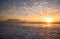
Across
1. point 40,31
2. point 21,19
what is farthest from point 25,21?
point 40,31

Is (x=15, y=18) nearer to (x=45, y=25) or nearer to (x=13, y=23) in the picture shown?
(x=13, y=23)

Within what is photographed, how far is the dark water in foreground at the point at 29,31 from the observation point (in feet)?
3.00

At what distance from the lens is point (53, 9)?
0.94 metres

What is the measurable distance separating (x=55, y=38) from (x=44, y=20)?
16cm

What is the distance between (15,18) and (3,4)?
0.50 feet

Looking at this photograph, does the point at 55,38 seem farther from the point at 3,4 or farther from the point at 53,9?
the point at 3,4

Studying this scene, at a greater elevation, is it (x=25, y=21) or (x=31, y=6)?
(x=31, y=6)

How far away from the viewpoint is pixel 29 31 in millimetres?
932

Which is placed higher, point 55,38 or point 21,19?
point 21,19

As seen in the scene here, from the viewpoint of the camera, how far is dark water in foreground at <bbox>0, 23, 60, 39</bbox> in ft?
3.00

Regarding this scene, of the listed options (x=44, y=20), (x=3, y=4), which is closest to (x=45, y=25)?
(x=44, y=20)

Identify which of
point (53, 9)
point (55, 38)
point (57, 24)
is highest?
point (53, 9)

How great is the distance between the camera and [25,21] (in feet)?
3.10

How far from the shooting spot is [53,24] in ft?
3.02
